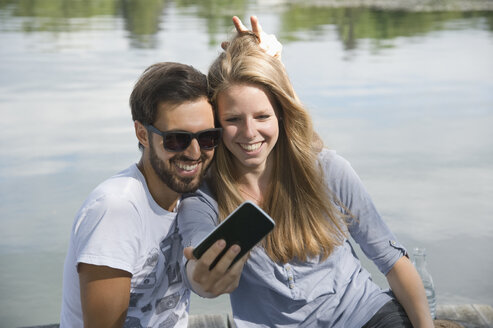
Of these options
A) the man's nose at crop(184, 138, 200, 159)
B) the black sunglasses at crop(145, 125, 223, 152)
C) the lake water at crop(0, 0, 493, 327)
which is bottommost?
the lake water at crop(0, 0, 493, 327)

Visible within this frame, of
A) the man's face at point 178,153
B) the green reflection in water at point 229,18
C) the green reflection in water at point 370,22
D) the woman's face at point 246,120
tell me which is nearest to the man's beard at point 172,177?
the man's face at point 178,153

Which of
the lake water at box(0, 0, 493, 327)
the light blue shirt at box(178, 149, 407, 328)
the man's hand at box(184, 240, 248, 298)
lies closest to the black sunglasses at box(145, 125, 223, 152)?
the light blue shirt at box(178, 149, 407, 328)

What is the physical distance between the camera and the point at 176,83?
220 cm

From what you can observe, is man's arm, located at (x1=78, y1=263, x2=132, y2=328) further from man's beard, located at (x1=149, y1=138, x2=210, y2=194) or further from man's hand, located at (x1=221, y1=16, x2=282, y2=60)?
man's hand, located at (x1=221, y1=16, x2=282, y2=60)

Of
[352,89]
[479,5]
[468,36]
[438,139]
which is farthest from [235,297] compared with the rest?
[479,5]

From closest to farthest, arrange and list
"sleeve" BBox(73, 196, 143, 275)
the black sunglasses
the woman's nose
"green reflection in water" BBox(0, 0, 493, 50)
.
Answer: "sleeve" BBox(73, 196, 143, 275) < the black sunglasses < the woman's nose < "green reflection in water" BBox(0, 0, 493, 50)

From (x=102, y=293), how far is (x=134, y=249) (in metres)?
0.16

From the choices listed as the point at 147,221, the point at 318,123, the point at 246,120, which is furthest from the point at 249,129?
the point at 318,123

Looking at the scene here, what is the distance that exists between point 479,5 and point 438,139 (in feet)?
43.6

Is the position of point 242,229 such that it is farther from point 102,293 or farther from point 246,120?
point 246,120

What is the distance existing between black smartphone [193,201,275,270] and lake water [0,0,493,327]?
4.39 ft

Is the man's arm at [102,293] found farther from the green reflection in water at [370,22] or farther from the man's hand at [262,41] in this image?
the green reflection in water at [370,22]

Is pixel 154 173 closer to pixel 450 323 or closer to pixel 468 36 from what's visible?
pixel 450 323

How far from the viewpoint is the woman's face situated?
239cm
